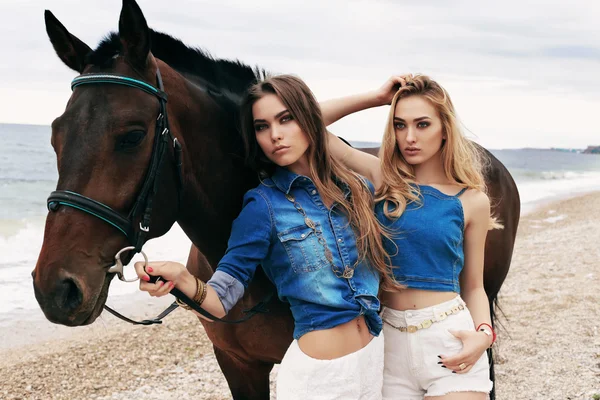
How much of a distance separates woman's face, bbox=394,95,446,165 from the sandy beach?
281 centimetres

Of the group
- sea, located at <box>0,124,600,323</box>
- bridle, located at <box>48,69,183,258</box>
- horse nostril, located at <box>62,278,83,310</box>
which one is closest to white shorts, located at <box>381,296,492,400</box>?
bridle, located at <box>48,69,183,258</box>

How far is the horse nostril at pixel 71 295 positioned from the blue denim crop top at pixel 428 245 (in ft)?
3.68

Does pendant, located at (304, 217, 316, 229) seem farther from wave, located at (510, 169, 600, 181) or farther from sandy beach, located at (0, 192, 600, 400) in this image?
wave, located at (510, 169, 600, 181)

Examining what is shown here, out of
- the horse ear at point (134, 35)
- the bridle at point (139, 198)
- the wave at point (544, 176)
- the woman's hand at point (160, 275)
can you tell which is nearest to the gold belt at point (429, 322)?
the bridle at point (139, 198)

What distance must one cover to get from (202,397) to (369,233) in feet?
10.6

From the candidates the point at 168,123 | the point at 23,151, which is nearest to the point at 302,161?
the point at 168,123

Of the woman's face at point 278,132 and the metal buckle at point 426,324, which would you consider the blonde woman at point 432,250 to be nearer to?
the metal buckle at point 426,324

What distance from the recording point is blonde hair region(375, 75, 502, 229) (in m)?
2.20

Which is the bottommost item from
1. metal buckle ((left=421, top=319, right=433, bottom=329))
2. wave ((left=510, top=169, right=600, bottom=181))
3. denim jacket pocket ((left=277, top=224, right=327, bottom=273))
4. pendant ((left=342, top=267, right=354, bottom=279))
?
wave ((left=510, top=169, right=600, bottom=181))

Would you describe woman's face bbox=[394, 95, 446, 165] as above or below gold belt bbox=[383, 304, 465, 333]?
above

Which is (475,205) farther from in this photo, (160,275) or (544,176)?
(544,176)

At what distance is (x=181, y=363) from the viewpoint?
17.9ft

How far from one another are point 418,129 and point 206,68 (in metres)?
0.95

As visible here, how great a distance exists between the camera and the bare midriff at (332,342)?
1890 mm
